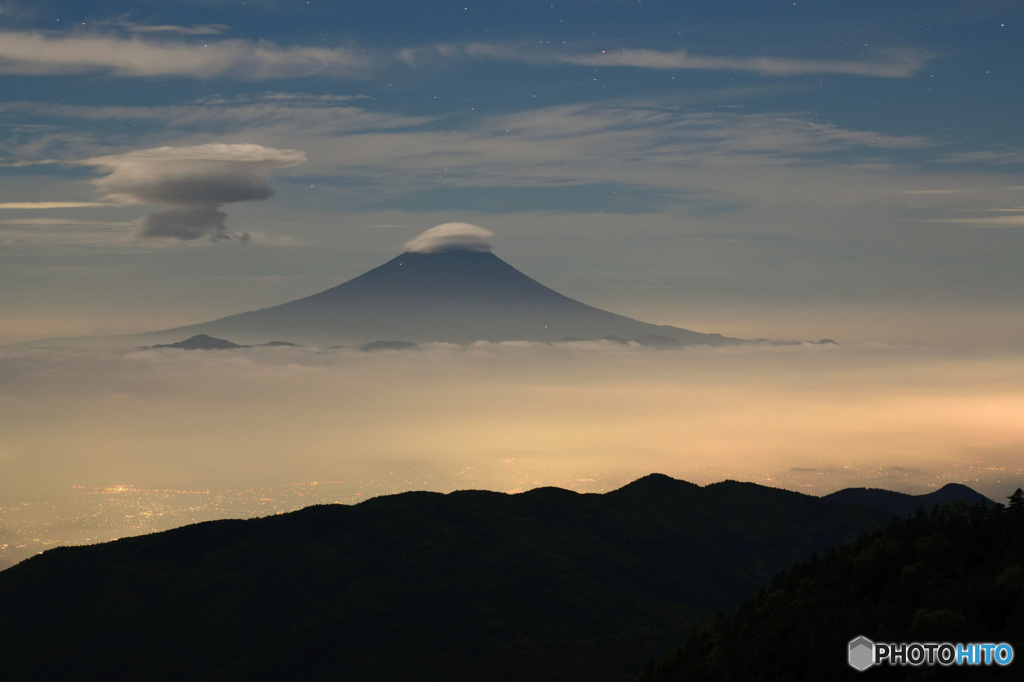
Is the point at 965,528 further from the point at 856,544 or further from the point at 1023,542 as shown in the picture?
the point at 856,544

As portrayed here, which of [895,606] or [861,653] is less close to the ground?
[895,606]

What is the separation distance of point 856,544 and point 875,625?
66.5 ft

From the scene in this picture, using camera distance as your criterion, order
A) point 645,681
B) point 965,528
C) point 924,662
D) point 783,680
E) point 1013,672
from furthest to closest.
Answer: point 645,681 < point 965,528 < point 783,680 < point 924,662 < point 1013,672

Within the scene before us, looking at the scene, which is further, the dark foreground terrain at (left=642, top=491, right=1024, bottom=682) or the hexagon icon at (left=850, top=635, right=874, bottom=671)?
the dark foreground terrain at (left=642, top=491, right=1024, bottom=682)

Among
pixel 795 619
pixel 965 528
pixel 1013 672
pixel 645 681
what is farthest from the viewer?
pixel 645 681

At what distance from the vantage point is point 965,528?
8362 centimetres

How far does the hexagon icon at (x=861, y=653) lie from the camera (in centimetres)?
6794

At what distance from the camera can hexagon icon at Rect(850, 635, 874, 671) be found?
6794 cm

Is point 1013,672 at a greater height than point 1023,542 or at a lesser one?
lesser

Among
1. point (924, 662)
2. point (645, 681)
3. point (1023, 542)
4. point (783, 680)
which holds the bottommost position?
point (645, 681)

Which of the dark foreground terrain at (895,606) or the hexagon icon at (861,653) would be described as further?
the dark foreground terrain at (895,606)

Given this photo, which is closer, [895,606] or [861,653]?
[861,653]

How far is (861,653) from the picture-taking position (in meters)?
69.9

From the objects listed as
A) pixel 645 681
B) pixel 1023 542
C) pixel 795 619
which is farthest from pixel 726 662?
pixel 1023 542
